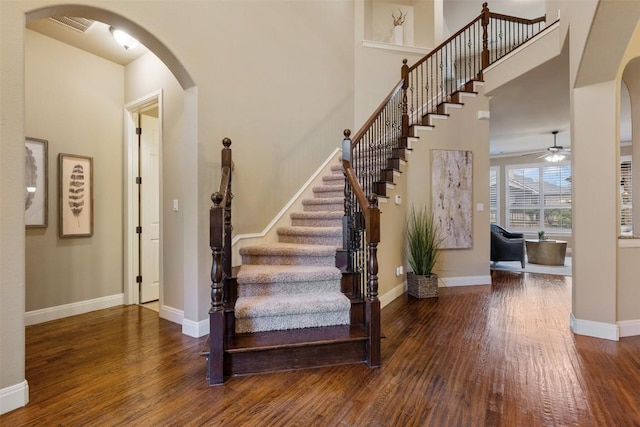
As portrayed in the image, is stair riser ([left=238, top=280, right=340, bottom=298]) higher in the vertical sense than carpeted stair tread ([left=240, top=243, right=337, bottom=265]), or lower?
lower

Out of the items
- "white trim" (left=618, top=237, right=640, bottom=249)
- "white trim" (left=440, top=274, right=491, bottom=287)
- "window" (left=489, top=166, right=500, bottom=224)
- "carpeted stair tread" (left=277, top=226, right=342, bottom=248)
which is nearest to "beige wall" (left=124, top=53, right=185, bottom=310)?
"carpeted stair tread" (left=277, top=226, right=342, bottom=248)

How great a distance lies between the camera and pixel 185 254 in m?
2.95

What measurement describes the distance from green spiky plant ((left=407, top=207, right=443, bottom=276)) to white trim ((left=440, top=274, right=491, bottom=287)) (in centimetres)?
48

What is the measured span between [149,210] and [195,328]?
1957 mm

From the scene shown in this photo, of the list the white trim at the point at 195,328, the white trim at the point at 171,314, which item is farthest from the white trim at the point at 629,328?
the white trim at the point at 171,314

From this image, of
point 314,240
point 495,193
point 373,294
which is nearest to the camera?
point 373,294

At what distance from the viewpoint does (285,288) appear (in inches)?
107

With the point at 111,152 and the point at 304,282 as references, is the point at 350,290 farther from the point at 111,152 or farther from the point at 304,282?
the point at 111,152

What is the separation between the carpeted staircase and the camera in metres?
2.45

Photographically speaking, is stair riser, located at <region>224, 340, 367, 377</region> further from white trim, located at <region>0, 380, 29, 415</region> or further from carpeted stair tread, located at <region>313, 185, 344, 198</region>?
carpeted stair tread, located at <region>313, 185, 344, 198</region>

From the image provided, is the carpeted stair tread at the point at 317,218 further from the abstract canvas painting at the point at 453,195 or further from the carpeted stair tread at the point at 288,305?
the abstract canvas painting at the point at 453,195

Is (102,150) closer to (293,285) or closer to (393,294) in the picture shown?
(293,285)

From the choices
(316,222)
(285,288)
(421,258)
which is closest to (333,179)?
(316,222)

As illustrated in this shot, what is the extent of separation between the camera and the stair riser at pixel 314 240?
3.27 metres
